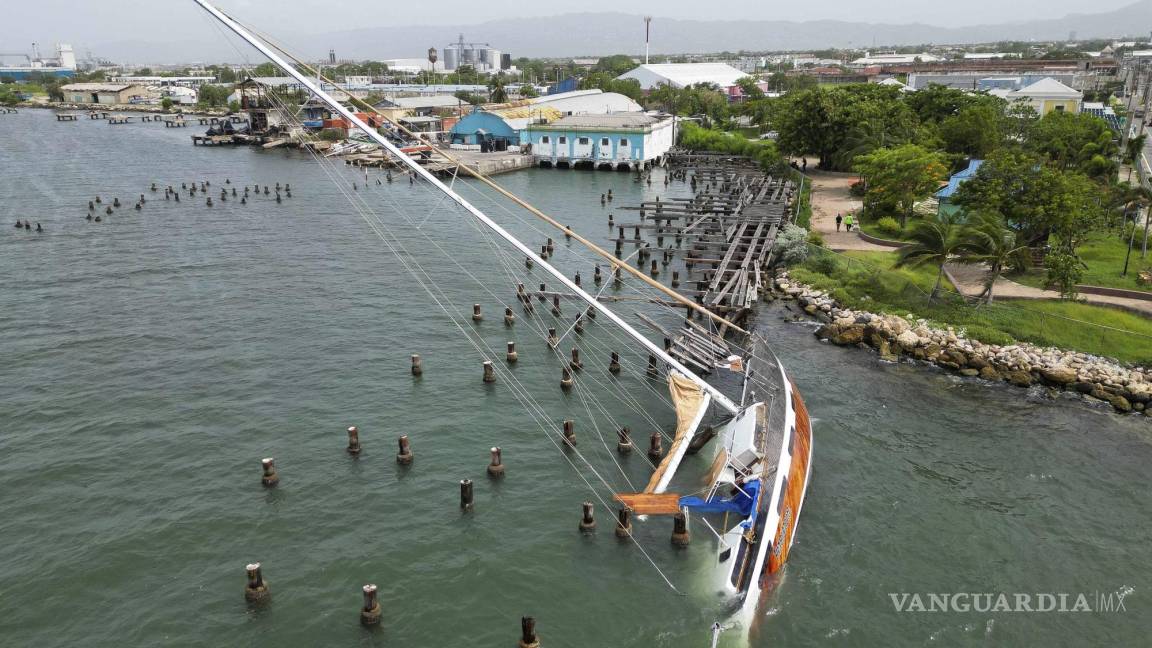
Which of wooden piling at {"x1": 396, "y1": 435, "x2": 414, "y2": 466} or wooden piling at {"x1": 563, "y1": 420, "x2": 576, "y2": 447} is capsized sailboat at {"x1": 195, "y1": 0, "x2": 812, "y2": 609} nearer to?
wooden piling at {"x1": 563, "y1": 420, "x2": 576, "y2": 447}

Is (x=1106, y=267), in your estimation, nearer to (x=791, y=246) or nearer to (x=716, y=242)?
(x=791, y=246)

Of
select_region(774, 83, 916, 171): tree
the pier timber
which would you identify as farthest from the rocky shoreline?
select_region(774, 83, 916, 171): tree

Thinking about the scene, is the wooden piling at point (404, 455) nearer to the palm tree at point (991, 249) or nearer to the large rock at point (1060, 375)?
the large rock at point (1060, 375)

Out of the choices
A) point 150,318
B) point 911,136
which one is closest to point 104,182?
point 150,318

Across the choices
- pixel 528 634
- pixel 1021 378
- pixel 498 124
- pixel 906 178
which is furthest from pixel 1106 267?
pixel 498 124

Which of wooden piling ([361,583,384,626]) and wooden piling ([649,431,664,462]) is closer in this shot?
wooden piling ([361,583,384,626])

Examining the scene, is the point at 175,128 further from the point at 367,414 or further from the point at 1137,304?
the point at 1137,304
